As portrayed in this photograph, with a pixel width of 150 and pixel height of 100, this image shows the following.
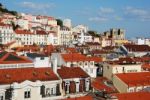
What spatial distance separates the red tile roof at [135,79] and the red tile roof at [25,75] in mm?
16510

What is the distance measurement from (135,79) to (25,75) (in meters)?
22.6

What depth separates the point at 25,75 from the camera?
38688 mm

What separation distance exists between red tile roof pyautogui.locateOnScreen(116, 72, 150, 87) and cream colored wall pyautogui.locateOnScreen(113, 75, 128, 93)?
1.54ft

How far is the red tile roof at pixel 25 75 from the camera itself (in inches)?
1451

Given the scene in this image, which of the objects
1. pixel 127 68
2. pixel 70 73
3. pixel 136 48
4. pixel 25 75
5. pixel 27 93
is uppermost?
pixel 136 48

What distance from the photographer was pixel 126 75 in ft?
182

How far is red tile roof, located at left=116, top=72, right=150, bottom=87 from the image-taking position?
53100 millimetres

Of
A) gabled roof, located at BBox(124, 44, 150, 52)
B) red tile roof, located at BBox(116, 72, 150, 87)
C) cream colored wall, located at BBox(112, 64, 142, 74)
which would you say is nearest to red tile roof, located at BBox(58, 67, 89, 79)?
red tile roof, located at BBox(116, 72, 150, 87)

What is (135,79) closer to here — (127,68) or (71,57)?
(127,68)

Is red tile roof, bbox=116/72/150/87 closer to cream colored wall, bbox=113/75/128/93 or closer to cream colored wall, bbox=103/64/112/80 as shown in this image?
cream colored wall, bbox=113/75/128/93

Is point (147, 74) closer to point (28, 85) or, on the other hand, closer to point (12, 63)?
point (12, 63)

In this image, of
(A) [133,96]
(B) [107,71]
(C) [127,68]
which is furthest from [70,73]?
(C) [127,68]

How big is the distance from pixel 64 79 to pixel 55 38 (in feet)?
429

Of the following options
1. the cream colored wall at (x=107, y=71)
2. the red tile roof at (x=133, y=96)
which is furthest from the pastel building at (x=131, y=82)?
the red tile roof at (x=133, y=96)
